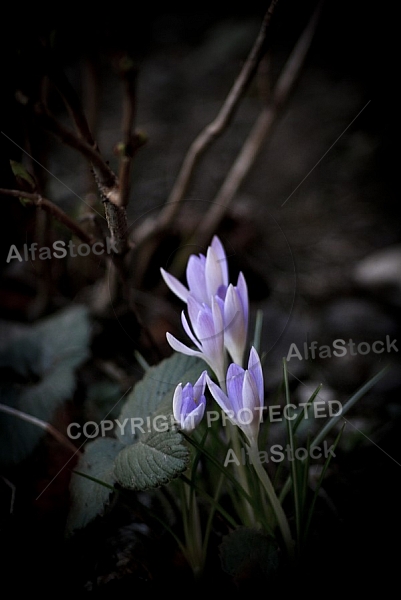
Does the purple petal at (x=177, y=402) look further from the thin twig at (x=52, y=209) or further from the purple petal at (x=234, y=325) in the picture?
the thin twig at (x=52, y=209)

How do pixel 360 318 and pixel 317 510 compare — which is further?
pixel 360 318

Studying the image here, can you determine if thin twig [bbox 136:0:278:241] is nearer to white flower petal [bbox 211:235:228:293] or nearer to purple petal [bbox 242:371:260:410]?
white flower petal [bbox 211:235:228:293]

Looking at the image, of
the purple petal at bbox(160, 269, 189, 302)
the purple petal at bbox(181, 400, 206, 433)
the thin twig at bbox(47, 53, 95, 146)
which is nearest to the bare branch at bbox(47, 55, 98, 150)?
the thin twig at bbox(47, 53, 95, 146)

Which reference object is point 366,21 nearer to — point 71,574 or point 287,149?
point 287,149

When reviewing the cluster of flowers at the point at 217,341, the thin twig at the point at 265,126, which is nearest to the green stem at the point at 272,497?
the cluster of flowers at the point at 217,341

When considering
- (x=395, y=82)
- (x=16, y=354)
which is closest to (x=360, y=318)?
(x=395, y=82)

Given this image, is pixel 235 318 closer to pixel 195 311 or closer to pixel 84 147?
pixel 195 311
